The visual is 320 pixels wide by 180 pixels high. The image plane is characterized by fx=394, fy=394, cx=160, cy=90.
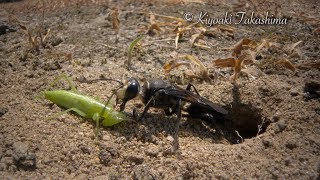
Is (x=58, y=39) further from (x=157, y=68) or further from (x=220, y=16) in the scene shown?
(x=220, y=16)

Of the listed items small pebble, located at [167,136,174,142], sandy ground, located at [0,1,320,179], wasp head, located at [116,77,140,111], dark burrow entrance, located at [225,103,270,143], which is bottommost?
dark burrow entrance, located at [225,103,270,143]

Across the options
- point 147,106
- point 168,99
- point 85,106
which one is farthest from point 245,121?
point 85,106

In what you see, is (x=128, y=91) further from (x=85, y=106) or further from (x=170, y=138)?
→ (x=170, y=138)

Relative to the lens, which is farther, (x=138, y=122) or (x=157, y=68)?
(x=157, y=68)

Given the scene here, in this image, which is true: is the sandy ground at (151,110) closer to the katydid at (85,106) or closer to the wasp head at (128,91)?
the katydid at (85,106)

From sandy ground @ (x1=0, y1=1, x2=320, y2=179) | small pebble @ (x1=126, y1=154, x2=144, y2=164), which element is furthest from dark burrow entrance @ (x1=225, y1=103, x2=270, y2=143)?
small pebble @ (x1=126, y1=154, x2=144, y2=164)

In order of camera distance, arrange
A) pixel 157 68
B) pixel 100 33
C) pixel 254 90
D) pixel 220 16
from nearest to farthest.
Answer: pixel 254 90 → pixel 157 68 → pixel 100 33 → pixel 220 16

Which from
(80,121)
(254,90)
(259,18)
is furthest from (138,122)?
(259,18)

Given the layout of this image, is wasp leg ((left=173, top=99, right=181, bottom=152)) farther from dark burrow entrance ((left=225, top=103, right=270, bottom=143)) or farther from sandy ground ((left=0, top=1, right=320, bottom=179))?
dark burrow entrance ((left=225, top=103, right=270, bottom=143))
